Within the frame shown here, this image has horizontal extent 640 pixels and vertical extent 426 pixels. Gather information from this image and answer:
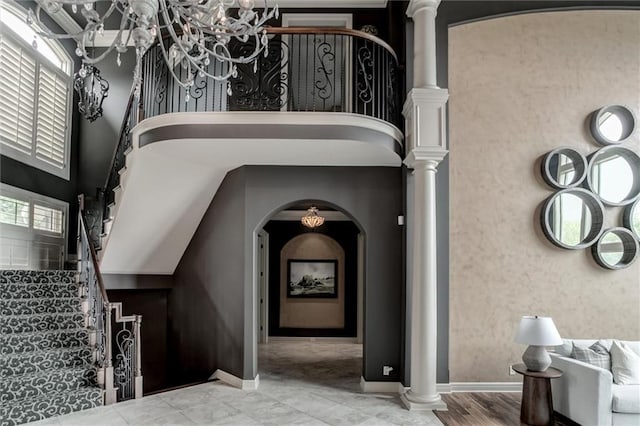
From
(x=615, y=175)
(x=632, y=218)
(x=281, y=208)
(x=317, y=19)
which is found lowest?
(x=632, y=218)

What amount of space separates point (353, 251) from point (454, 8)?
17.1ft

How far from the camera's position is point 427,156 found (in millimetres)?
4965

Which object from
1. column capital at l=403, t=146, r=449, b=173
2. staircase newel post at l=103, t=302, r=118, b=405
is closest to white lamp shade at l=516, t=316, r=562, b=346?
column capital at l=403, t=146, r=449, b=173

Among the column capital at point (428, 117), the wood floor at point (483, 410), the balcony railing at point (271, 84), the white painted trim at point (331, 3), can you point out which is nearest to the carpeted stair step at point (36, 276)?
the balcony railing at point (271, 84)

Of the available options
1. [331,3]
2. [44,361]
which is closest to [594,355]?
[331,3]

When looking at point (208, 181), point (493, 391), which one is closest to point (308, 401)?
point (493, 391)

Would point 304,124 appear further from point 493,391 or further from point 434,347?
point 493,391

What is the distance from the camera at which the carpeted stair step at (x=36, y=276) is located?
5.60m

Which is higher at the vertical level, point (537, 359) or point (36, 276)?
point (36, 276)

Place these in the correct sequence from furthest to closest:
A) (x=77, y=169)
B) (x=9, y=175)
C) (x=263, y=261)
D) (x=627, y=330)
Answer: (x=263, y=261) < (x=77, y=169) < (x=9, y=175) < (x=627, y=330)

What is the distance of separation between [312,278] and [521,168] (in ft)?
16.4

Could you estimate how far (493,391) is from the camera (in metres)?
5.38

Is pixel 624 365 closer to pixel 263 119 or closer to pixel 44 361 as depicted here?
pixel 263 119

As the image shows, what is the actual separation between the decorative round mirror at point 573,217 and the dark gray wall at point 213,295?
3.89 meters
